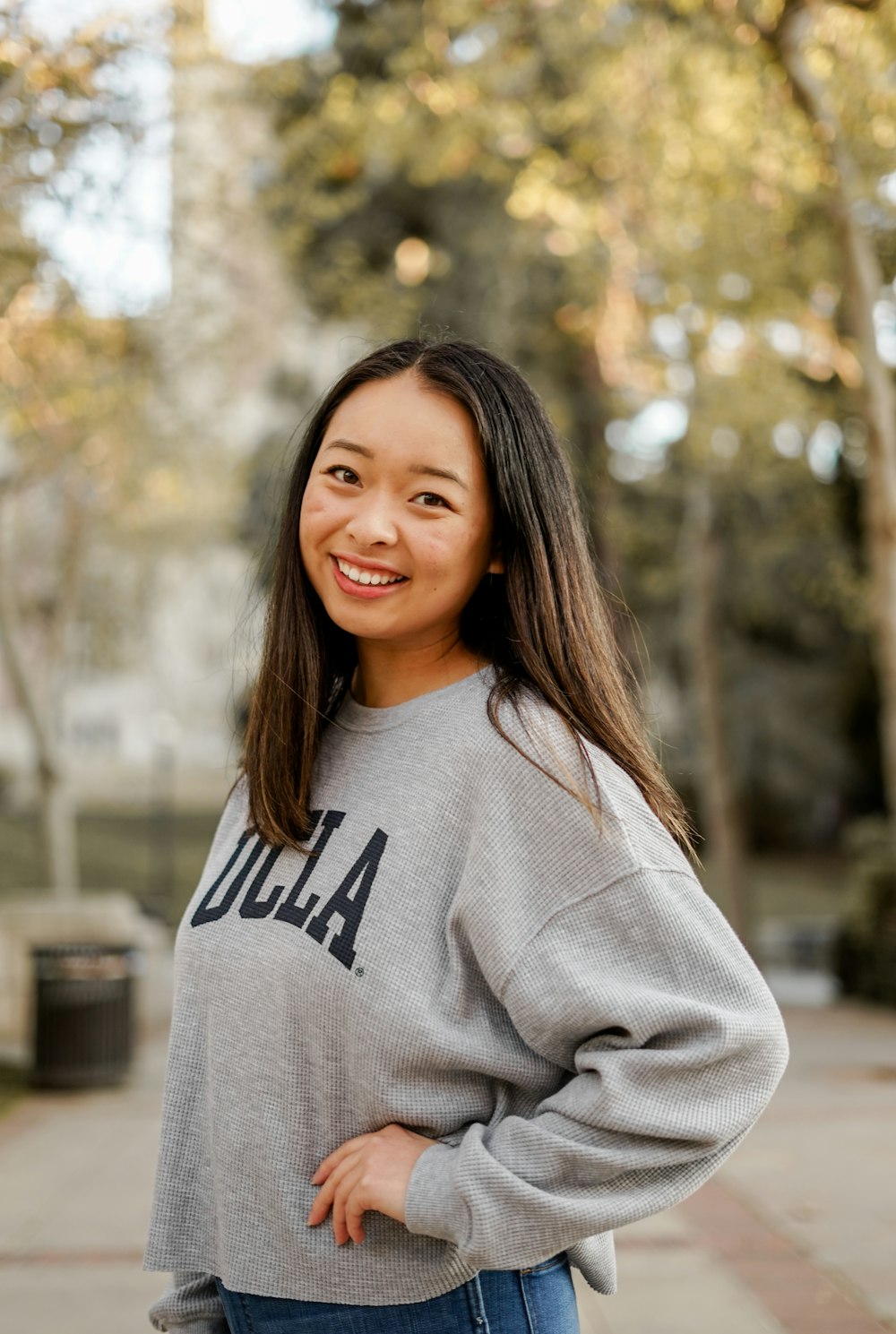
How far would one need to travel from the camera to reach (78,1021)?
8.94m

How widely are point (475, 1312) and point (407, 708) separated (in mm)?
718

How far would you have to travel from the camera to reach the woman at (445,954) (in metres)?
1.54

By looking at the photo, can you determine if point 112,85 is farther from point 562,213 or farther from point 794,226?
point 562,213

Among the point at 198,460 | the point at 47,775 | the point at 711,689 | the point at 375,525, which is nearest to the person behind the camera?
the point at 375,525

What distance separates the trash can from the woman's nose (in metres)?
7.77

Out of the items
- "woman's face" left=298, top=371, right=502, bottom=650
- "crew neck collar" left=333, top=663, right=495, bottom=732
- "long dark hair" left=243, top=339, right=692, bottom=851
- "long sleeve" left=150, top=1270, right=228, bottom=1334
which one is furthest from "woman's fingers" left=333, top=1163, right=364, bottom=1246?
"woman's face" left=298, top=371, right=502, bottom=650

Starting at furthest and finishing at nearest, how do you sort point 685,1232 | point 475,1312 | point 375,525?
point 685,1232 < point 375,525 < point 475,1312

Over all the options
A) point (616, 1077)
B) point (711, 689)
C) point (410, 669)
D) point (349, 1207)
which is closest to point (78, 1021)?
point (410, 669)

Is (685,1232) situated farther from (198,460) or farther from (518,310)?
(518,310)

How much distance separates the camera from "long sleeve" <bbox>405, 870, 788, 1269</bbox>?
4.97 feet

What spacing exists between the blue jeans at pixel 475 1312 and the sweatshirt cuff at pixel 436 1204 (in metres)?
0.10

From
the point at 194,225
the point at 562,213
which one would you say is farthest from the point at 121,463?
the point at 562,213

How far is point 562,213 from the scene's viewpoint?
50.3 ft

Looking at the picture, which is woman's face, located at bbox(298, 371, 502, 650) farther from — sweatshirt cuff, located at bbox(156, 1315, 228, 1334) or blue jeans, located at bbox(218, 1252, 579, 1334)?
sweatshirt cuff, located at bbox(156, 1315, 228, 1334)
